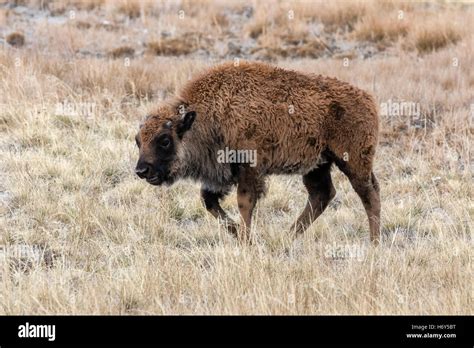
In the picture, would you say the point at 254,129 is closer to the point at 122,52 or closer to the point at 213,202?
the point at 213,202

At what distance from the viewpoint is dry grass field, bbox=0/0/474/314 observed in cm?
667

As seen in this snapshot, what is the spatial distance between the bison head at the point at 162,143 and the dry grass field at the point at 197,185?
65 centimetres

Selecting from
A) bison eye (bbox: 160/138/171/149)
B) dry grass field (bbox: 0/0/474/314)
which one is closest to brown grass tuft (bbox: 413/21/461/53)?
dry grass field (bbox: 0/0/474/314)

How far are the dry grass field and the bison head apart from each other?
0.65m

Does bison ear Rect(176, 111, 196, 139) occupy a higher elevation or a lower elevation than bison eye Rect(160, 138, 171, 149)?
higher

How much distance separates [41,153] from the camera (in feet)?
35.5

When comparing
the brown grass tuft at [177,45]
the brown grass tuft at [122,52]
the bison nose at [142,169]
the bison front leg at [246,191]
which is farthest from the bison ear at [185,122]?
the brown grass tuft at [177,45]

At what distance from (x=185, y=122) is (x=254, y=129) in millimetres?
711

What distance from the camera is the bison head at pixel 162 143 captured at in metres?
8.20

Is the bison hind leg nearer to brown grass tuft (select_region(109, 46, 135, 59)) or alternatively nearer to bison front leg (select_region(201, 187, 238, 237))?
bison front leg (select_region(201, 187, 238, 237))

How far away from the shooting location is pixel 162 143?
27.2 feet
